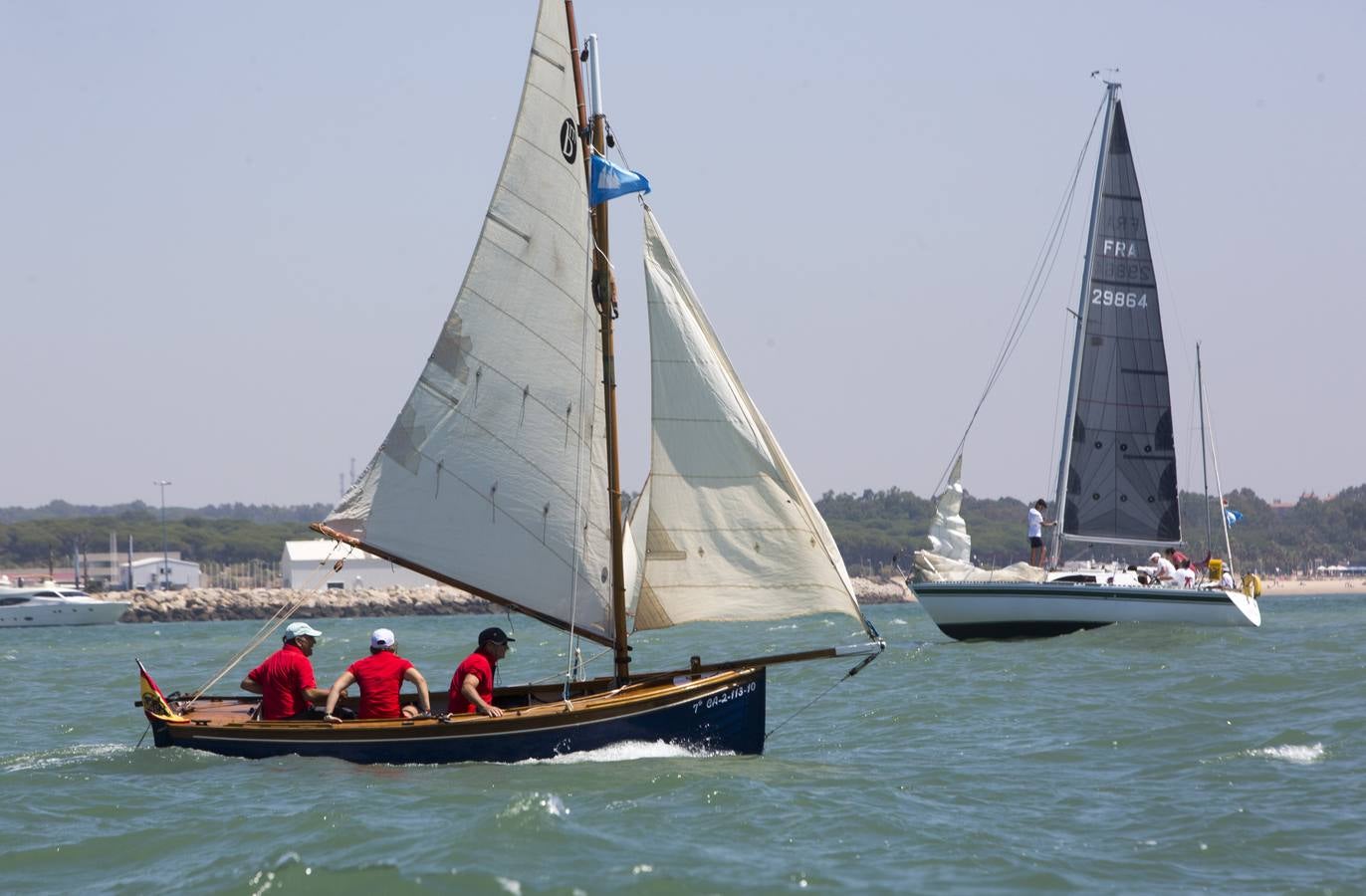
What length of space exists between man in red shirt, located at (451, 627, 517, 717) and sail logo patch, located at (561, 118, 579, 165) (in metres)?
5.61

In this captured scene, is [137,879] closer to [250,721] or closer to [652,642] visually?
[250,721]

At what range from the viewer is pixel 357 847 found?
13.4 metres

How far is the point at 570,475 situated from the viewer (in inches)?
750

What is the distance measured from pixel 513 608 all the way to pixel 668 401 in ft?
10.6

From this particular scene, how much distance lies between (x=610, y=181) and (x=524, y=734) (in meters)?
6.43

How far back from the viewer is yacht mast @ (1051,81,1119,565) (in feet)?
132

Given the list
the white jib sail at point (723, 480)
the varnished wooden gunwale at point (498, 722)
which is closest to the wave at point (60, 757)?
the varnished wooden gunwale at point (498, 722)

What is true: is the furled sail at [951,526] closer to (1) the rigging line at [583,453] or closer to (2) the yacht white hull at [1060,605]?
(2) the yacht white hull at [1060,605]

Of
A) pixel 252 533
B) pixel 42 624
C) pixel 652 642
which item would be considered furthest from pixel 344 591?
pixel 652 642

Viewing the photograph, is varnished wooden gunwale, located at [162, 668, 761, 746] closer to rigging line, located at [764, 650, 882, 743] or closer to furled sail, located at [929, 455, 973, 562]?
rigging line, located at [764, 650, 882, 743]

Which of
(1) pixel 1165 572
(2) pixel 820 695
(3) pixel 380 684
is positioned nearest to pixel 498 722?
(3) pixel 380 684

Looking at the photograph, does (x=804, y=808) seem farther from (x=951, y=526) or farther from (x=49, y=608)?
(x=49, y=608)

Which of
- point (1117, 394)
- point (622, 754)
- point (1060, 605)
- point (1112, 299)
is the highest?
point (1112, 299)

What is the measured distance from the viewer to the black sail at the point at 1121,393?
40.5 m
